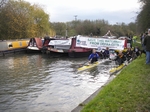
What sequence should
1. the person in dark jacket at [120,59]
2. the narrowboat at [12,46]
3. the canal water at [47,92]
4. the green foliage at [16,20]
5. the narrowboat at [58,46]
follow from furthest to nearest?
the green foliage at [16,20], the narrowboat at [12,46], the narrowboat at [58,46], the person in dark jacket at [120,59], the canal water at [47,92]

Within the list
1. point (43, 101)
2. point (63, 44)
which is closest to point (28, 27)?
point (63, 44)

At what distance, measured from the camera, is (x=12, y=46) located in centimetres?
3325

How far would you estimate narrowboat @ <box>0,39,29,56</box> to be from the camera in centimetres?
3133

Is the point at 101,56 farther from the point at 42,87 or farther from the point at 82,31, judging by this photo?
the point at 82,31

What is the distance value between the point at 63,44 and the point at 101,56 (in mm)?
7725

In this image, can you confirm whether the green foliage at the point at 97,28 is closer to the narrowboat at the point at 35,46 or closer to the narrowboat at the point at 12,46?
the narrowboat at the point at 12,46

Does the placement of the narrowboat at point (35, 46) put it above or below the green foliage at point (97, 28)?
below

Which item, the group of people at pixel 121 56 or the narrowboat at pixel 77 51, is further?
the narrowboat at pixel 77 51

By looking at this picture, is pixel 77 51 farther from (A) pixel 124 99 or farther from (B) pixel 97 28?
(B) pixel 97 28

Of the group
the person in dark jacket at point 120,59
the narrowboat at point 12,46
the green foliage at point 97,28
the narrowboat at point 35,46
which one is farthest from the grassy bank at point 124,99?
the green foliage at point 97,28

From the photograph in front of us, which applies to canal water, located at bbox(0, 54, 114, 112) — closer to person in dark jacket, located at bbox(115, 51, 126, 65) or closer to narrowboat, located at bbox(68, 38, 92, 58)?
person in dark jacket, located at bbox(115, 51, 126, 65)

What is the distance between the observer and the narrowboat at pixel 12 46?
31328mm

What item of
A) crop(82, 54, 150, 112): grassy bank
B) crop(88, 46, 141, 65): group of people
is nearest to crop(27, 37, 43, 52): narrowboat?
crop(88, 46, 141, 65): group of people

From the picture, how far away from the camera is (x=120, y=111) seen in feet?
17.9
